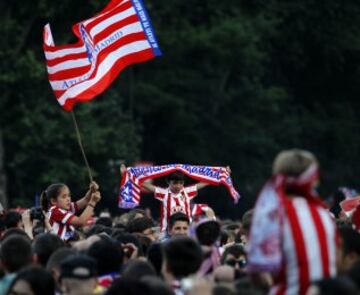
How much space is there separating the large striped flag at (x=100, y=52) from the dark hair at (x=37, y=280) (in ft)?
23.8

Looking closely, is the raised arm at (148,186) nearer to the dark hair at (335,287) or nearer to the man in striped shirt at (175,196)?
the man in striped shirt at (175,196)

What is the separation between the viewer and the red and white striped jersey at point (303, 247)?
1030 centimetres

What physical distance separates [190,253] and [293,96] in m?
42.4

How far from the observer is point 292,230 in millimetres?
10289

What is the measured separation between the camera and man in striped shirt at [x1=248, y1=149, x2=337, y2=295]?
10.2m

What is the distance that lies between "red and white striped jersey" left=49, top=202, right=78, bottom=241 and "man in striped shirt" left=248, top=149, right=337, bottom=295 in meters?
6.38

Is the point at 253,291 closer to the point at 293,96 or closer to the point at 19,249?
the point at 19,249

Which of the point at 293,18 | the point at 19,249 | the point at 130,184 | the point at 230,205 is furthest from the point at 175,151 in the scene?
the point at 19,249

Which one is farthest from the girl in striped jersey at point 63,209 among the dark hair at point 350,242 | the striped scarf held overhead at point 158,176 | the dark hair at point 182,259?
the dark hair at point 182,259

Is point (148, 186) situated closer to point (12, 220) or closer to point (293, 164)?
point (12, 220)

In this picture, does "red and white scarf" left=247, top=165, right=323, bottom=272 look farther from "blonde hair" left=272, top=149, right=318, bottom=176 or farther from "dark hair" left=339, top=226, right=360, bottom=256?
"dark hair" left=339, top=226, right=360, bottom=256

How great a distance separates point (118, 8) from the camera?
19.1 m

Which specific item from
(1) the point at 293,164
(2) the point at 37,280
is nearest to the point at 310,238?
(1) the point at 293,164

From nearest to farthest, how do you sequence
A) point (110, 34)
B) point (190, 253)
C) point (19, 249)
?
point (190, 253) → point (19, 249) → point (110, 34)
